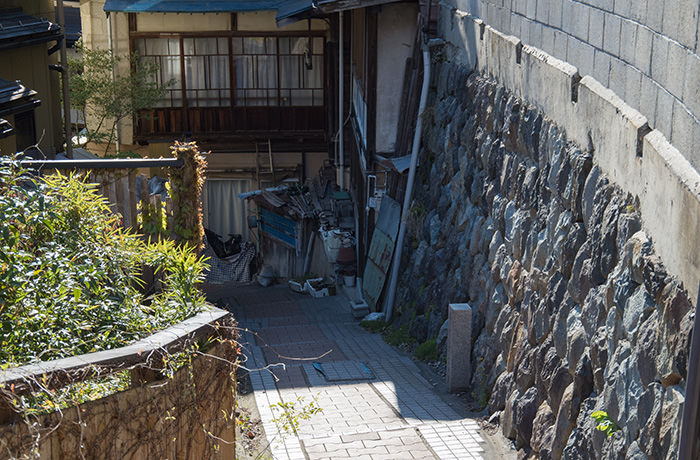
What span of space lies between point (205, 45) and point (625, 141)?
61.4 feet

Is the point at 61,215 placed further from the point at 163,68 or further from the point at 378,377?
the point at 163,68

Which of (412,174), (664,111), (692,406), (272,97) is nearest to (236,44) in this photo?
(272,97)

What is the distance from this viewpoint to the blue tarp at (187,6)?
22.5 meters

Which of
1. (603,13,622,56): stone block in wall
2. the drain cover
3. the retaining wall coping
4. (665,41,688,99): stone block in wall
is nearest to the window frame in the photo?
the drain cover

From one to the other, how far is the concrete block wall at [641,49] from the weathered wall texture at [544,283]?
694 mm

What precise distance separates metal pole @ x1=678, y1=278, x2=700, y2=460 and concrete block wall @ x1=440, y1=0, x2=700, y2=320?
56cm

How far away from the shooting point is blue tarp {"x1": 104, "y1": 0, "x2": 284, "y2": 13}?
22.5 meters

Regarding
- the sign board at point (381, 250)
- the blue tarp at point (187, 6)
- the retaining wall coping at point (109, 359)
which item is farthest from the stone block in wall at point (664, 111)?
the blue tarp at point (187, 6)

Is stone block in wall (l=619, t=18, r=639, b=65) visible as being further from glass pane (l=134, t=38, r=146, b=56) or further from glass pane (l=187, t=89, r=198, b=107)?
glass pane (l=134, t=38, r=146, b=56)

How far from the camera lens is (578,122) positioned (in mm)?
7652

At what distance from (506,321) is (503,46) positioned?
357 cm

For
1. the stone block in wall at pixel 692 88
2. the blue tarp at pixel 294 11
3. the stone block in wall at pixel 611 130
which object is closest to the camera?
the stone block in wall at pixel 692 88

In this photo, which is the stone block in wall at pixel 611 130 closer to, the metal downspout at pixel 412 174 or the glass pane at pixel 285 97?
the metal downspout at pixel 412 174

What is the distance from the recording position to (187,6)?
74.8ft
